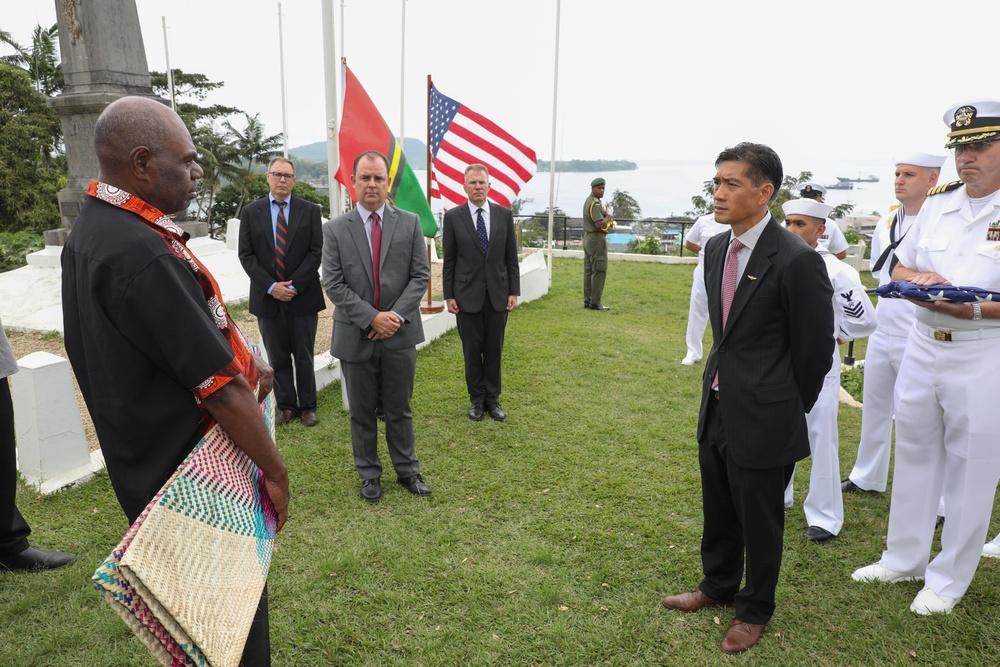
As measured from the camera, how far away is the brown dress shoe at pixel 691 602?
129 inches

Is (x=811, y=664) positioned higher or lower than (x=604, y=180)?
lower

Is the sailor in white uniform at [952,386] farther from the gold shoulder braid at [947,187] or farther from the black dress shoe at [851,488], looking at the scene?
the black dress shoe at [851,488]

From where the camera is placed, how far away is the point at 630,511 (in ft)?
14.2

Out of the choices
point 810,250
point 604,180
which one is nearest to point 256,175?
point 604,180

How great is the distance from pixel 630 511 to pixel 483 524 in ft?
3.26

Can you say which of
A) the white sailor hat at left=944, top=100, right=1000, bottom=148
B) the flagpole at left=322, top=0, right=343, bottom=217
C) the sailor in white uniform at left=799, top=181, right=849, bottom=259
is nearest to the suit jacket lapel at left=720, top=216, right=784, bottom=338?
the white sailor hat at left=944, top=100, right=1000, bottom=148

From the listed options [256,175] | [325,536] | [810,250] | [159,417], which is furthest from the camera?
[256,175]

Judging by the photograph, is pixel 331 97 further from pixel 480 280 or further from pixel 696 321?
pixel 696 321

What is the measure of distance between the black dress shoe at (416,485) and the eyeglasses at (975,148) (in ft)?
11.8

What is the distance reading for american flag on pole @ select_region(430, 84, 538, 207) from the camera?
8789 mm

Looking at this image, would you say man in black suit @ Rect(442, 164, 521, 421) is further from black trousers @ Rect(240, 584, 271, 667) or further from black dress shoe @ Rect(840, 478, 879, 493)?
black trousers @ Rect(240, 584, 271, 667)

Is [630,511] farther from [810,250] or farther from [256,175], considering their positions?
[256,175]

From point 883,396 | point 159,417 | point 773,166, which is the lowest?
point 883,396

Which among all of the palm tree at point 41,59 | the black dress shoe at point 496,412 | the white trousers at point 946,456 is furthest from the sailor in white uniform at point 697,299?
the palm tree at point 41,59
